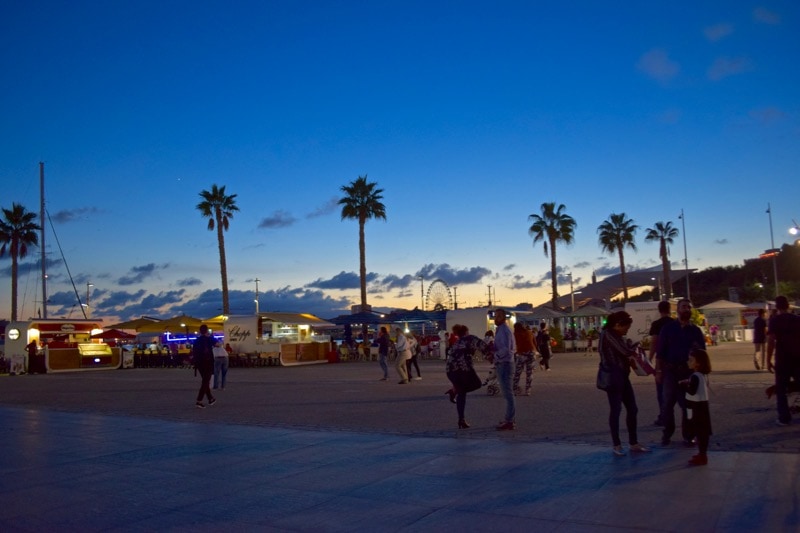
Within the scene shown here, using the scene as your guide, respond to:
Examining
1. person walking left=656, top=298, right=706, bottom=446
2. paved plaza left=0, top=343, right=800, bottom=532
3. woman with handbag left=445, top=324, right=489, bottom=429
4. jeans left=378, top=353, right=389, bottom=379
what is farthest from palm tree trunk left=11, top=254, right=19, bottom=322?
person walking left=656, top=298, right=706, bottom=446

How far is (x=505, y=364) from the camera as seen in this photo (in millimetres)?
9945

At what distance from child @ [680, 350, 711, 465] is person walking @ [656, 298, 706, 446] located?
1.88ft

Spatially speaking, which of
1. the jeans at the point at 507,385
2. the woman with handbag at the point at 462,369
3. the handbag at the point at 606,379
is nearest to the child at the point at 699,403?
the handbag at the point at 606,379

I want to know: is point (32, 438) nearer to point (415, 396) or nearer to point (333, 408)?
point (333, 408)

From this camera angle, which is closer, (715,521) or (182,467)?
(715,521)

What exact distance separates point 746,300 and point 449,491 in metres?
78.9

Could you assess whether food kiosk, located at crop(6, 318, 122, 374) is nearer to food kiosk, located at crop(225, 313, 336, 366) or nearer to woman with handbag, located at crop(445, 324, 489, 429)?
food kiosk, located at crop(225, 313, 336, 366)

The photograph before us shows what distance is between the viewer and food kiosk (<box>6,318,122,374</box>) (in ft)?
109

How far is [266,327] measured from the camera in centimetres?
3475

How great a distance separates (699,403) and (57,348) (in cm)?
3453

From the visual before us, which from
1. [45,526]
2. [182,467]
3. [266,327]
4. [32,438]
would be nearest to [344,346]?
[266,327]

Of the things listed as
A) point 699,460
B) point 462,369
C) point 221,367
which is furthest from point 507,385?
point 221,367

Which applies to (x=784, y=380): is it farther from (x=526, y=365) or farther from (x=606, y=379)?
(x=526, y=365)

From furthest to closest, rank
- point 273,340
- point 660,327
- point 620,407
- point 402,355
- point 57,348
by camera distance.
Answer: point 57,348
point 273,340
point 402,355
point 660,327
point 620,407
